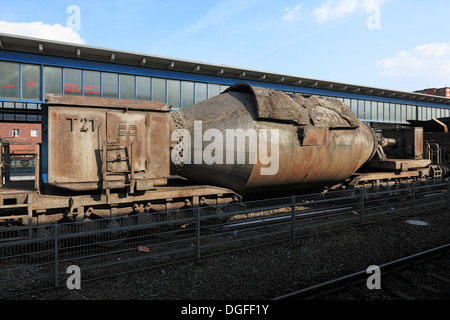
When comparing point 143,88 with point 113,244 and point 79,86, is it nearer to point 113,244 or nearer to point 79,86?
point 79,86

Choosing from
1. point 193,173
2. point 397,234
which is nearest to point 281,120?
point 193,173

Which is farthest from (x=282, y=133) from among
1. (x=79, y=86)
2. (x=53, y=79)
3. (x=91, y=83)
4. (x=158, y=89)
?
(x=53, y=79)

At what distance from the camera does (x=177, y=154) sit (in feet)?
24.4

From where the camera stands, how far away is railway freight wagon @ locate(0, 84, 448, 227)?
614 centimetres

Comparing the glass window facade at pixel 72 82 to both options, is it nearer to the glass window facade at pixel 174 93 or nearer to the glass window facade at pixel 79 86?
the glass window facade at pixel 79 86

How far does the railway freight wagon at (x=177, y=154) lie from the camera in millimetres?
6141

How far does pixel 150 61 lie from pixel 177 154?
1352cm

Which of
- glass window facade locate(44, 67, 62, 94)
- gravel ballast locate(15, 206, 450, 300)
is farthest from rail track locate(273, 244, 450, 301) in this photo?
glass window facade locate(44, 67, 62, 94)

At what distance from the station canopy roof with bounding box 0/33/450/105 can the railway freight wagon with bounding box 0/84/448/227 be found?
38.7 feet

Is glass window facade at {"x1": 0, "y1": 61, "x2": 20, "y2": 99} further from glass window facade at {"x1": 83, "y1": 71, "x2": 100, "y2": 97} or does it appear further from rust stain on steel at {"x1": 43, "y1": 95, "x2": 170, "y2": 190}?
rust stain on steel at {"x1": 43, "y1": 95, "x2": 170, "y2": 190}

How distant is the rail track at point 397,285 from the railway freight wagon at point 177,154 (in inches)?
133

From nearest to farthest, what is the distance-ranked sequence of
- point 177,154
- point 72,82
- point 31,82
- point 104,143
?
point 104,143, point 177,154, point 31,82, point 72,82

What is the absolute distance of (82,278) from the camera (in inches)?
196
